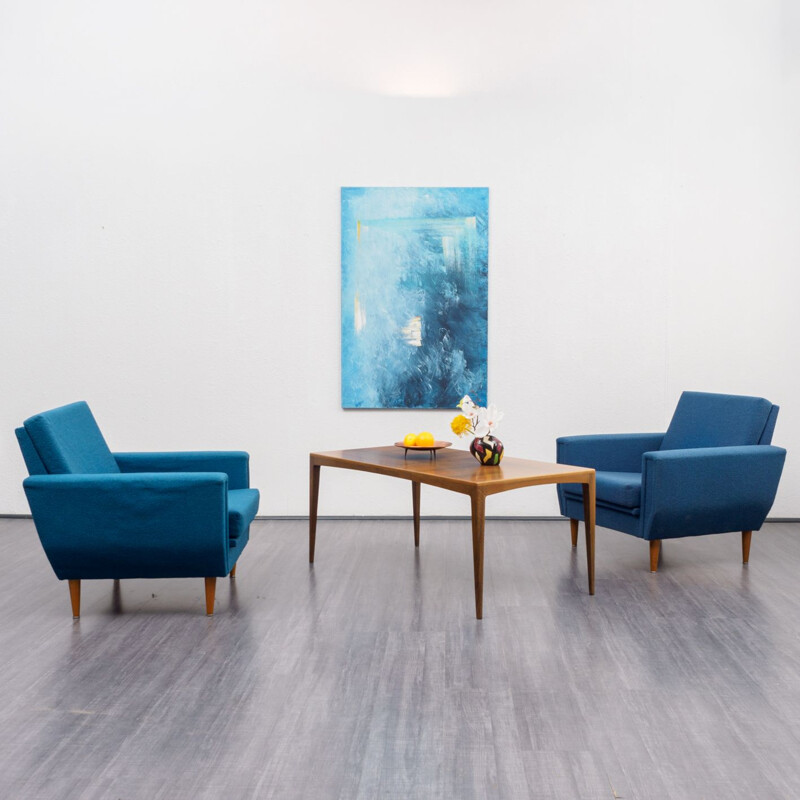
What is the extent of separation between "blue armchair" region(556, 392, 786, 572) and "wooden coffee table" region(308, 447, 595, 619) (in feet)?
1.33

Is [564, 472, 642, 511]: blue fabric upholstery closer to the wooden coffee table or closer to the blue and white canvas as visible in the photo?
the wooden coffee table

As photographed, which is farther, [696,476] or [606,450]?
[606,450]

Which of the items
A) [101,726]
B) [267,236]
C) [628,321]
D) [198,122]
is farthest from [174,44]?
[101,726]

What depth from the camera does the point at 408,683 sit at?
8.79 ft

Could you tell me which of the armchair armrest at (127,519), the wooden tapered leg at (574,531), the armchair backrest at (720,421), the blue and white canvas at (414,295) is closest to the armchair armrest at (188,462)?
the armchair armrest at (127,519)

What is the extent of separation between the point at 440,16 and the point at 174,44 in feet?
5.45

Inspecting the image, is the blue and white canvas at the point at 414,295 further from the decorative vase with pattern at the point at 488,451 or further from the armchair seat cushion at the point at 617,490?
the decorative vase with pattern at the point at 488,451

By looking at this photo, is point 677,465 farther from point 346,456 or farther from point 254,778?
point 254,778

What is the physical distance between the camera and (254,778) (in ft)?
6.81

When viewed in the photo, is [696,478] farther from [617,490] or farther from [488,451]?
[488,451]

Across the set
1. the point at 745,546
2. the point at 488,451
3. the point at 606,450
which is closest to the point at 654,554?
the point at 745,546

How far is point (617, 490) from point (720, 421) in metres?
0.83

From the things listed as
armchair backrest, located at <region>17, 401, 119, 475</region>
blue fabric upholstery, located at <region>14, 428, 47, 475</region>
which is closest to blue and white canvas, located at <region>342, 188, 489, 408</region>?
armchair backrest, located at <region>17, 401, 119, 475</region>

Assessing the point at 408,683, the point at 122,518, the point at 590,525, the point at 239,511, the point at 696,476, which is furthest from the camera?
the point at 696,476
